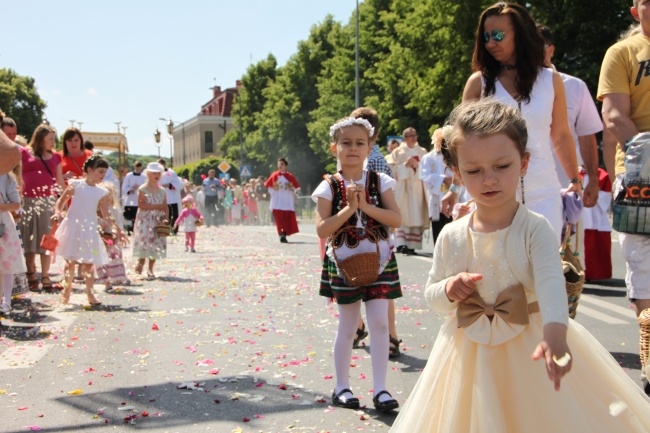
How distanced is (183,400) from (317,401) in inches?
33.0

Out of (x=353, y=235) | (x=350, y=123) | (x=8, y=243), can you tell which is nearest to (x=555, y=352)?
(x=353, y=235)

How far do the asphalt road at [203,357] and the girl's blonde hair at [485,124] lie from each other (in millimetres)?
823

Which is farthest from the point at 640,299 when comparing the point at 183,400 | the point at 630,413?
the point at 183,400

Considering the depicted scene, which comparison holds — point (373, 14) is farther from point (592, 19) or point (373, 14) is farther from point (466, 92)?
point (466, 92)

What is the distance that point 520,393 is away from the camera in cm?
309

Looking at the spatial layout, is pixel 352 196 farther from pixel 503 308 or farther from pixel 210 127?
pixel 210 127

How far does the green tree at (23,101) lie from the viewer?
87500 mm

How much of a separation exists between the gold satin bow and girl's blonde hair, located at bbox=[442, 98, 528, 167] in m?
0.51

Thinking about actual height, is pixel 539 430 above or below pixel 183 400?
above

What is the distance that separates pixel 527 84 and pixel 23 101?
92.9 m

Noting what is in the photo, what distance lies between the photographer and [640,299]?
5.37 meters

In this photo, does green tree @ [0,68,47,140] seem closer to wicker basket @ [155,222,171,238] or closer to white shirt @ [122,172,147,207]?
white shirt @ [122,172,147,207]

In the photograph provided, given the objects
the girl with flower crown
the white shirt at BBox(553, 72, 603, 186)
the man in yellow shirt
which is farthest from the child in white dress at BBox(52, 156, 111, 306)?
the man in yellow shirt

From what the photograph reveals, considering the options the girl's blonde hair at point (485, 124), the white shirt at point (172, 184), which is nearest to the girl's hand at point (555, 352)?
the girl's blonde hair at point (485, 124)
